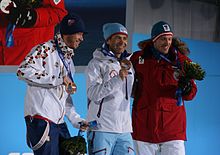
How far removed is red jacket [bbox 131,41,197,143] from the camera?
3.81 m

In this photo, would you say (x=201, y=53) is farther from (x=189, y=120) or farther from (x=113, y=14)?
(x=113, y=14)

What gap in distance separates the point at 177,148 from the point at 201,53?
2.91 metres

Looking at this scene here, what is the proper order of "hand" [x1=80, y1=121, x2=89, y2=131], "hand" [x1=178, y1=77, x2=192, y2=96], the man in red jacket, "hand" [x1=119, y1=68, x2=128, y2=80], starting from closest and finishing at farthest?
"hand" [x1=80, y1=121, x2=89, y2=131]
"hand" [x1=119, y1=68, x2=128, y2=80]
"hand" [x1=178, y1=77, x2=192, y2=96]
the man in red jacket

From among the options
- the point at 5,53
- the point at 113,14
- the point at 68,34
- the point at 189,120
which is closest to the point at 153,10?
the point at 113,14

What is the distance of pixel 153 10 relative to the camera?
20.4 ft

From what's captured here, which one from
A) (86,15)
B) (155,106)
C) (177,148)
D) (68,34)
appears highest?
(86,15)

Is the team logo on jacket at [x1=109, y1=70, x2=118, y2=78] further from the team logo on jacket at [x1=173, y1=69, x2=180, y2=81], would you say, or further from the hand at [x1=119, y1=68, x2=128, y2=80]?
the team logo on jacket at [x1=173, y1=69, x2=180, y2=81]

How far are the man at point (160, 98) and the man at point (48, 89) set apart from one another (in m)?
0.80

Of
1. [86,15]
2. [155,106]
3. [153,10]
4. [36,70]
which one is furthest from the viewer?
[153,10]

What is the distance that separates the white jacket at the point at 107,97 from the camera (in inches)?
137

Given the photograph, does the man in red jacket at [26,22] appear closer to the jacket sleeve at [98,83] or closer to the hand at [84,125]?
the jacket sleeve at [98,83]

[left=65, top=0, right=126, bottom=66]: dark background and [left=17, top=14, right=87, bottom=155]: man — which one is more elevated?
[left=65, top=0, right=126, bottom=66]: dark background

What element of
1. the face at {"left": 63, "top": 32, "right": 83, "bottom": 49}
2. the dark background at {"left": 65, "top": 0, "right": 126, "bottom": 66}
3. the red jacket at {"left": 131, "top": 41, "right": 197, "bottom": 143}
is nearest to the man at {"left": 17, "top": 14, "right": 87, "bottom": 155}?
the face at {"left": 63, "top": 32, "right": 83, "bottom": 49}

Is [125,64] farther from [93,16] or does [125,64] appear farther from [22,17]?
[22,17]
